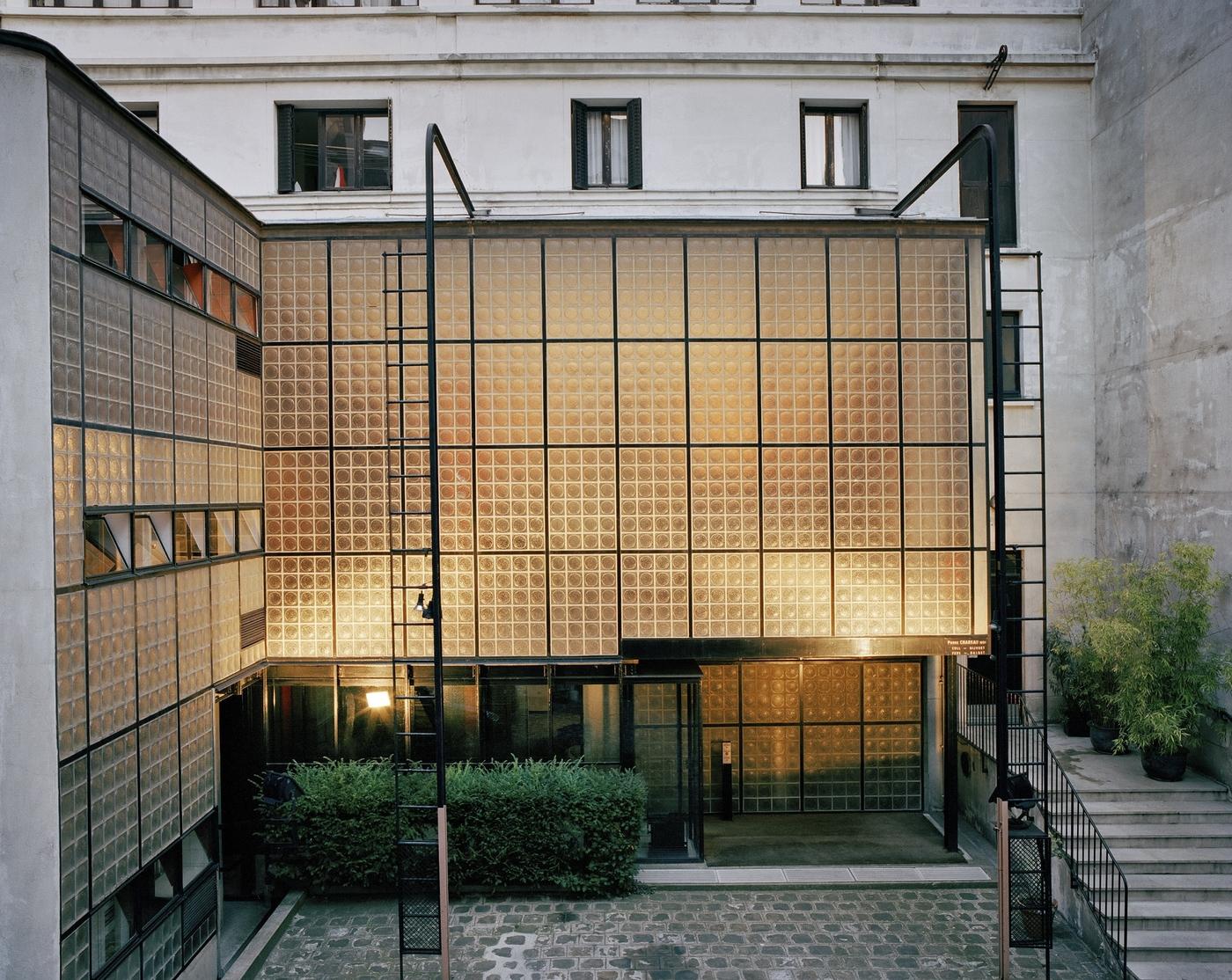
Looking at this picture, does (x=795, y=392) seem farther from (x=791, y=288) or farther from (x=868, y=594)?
(x=868, y=594)

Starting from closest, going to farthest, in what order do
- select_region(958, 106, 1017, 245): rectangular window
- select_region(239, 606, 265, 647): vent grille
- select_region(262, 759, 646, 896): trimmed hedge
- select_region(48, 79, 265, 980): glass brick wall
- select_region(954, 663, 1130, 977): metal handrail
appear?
1. select_region(48, 79, 265, 980): glass brick wall
2. select_region(954, 663, 1130, 977): metal handrail
3. select_region(239, 606, 265, 647): vent grille
4. select_region(262, 759, 646, 896): trimmed hedge
5. select_region(958, 106, 1017, 245): rectangular window

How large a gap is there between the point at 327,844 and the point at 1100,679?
13.1 meters

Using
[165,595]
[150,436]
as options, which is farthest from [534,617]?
[150,436]

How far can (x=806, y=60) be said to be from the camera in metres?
13.8

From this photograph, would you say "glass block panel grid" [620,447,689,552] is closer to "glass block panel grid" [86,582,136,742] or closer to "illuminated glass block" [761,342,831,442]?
"illuminated glass block" [761,342,831,442]

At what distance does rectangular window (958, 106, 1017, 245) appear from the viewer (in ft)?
47.8

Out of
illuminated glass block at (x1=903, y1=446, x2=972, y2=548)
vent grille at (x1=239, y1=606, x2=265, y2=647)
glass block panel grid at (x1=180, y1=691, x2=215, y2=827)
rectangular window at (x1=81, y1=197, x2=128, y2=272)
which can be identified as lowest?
glass block panel grid at (x1=180, y1=691, x2=215, y2=827)

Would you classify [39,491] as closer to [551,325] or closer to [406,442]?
[406,442]

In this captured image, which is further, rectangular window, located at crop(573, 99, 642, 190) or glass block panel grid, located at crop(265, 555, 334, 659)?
rectangular window, located at crop(573, 99, 642, 190)

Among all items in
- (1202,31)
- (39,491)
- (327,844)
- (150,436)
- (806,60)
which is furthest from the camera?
(806,60)

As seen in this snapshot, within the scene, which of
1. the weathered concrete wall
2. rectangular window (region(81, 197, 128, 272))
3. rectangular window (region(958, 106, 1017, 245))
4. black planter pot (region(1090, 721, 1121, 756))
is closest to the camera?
rectangular window (region(81, 197, 128, 272))

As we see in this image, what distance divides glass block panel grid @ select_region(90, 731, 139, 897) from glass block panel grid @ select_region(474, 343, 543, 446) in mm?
6018

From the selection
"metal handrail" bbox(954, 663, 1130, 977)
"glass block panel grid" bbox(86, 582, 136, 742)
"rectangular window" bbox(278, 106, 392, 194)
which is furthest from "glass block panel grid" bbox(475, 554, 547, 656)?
"rectangular window" bbox(278, 106, 392, 194)

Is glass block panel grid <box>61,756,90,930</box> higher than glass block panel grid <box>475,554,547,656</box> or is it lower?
Result: lower
